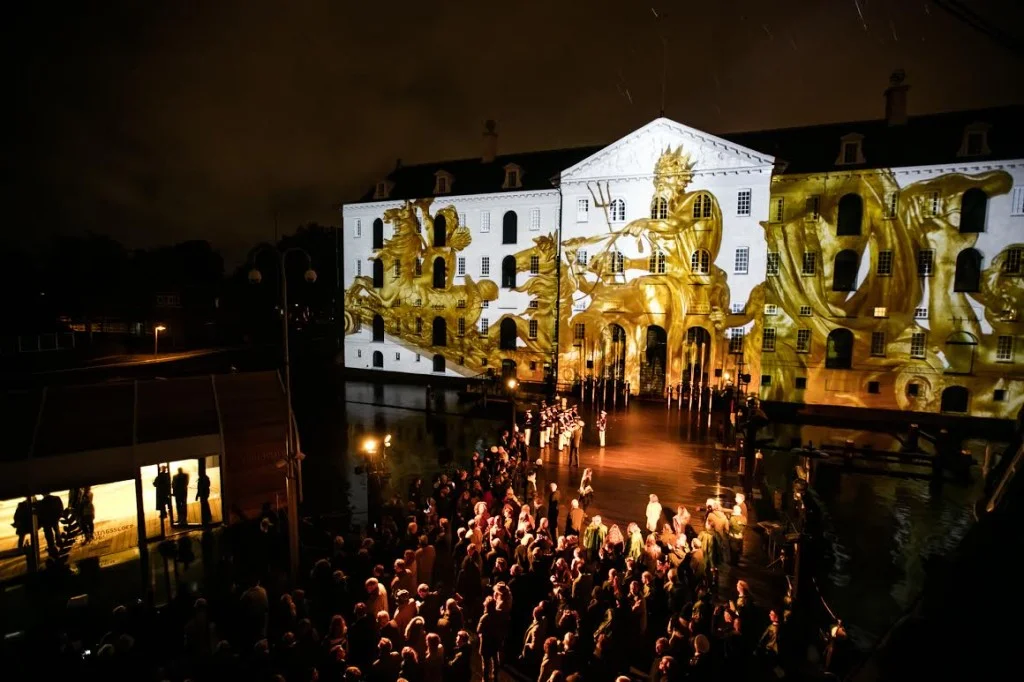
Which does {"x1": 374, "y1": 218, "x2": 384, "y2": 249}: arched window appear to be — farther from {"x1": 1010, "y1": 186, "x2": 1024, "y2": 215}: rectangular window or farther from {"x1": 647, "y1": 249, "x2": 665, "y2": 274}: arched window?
{"x1": 1010, "y1": 186, "x2": 1024, "y2": 215}: rectangular window

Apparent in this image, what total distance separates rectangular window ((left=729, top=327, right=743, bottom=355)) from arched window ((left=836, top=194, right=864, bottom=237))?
24.2 ft

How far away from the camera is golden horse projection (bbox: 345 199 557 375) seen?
115 ft

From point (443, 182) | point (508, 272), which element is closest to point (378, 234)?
point (443, 182)

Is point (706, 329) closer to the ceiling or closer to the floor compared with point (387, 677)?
closer to the ceiling

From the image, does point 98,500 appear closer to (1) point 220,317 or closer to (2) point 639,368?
(2) point 639,368

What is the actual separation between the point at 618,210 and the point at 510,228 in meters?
7.85

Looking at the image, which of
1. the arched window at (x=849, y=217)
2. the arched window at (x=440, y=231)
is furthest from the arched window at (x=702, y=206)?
the arched window at (x=440, y=231)

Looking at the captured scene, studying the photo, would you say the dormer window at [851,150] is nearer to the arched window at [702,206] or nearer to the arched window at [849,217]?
the arched window at [849,217]

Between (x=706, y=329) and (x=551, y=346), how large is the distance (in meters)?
9.83

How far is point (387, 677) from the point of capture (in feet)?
22.0

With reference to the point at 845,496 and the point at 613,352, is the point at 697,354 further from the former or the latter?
the point at 845,496

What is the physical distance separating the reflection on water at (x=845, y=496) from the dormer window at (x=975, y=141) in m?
14.7

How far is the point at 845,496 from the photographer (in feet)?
53.1

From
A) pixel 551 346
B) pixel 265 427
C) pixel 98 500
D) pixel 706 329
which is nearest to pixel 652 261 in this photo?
pixel 706 329
